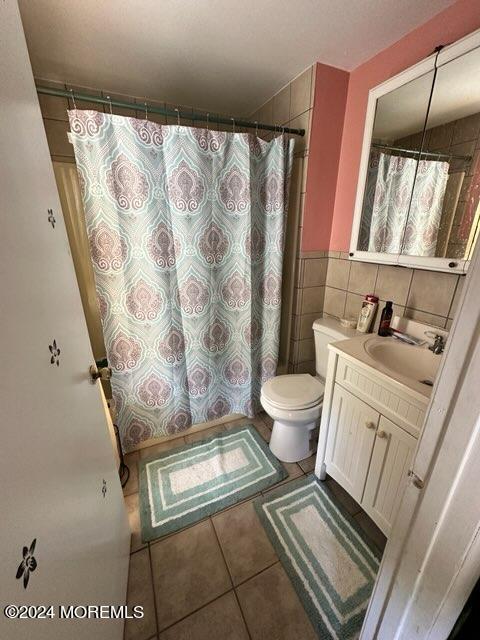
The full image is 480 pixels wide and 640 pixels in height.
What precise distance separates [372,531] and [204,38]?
2.48m

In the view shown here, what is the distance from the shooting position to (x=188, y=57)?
1.40m

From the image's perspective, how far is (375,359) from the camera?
1137mm

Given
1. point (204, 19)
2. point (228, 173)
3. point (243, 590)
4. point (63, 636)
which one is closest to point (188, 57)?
point (204, 19)

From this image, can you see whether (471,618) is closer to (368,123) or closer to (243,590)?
(243,590)

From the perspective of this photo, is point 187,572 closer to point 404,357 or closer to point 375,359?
point 375,359

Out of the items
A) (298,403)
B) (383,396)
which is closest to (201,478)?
(298,403)

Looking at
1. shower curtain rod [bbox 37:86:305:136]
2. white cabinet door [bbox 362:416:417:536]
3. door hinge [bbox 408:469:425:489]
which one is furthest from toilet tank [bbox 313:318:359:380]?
shower curtain rod [bbox 37:86:305:136]

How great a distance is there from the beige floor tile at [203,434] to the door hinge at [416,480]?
1.47m

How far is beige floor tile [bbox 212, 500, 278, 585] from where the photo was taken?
1118 millimetres

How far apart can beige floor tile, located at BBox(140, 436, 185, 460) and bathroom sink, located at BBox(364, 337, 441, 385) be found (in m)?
1.35

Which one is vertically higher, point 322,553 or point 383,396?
point 383,396

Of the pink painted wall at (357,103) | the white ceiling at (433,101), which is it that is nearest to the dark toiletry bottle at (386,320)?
the pink painted wall at (357,103)

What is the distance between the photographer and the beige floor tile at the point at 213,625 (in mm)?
931

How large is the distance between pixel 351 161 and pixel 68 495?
1940 millimetres
